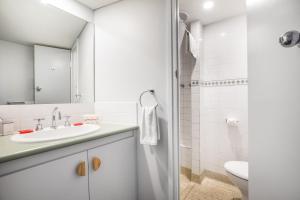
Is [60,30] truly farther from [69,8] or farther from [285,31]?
[285,31]

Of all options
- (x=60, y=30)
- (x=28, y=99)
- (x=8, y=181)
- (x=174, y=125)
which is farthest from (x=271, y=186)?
(x=60, y=30)

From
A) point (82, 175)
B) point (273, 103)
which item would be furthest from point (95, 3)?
point (273, 103)

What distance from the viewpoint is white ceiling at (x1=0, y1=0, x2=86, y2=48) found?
1240mm

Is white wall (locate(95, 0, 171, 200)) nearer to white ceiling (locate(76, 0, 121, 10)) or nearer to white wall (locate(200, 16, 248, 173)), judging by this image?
white ceiling (locate(76, 0, 121, 10))

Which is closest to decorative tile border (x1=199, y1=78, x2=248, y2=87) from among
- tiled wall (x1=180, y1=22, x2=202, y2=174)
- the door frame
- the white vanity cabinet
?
tiled wall (x1=180, y1=22, x2=202, y2=174)

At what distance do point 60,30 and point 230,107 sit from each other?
214cm

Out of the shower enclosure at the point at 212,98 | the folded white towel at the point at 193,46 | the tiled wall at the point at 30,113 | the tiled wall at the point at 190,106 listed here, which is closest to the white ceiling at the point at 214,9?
the shower enclosure at the point at 212,98

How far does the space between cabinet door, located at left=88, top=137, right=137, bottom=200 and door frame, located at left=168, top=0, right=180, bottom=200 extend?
1.15ft

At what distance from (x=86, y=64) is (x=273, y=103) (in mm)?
1674

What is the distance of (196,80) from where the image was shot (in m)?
2.17

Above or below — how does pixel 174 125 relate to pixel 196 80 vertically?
below

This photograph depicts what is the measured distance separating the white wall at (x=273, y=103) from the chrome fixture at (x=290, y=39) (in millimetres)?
38

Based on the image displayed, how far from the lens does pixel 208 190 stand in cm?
193

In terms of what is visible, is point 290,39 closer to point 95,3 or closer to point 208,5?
point 208,5
